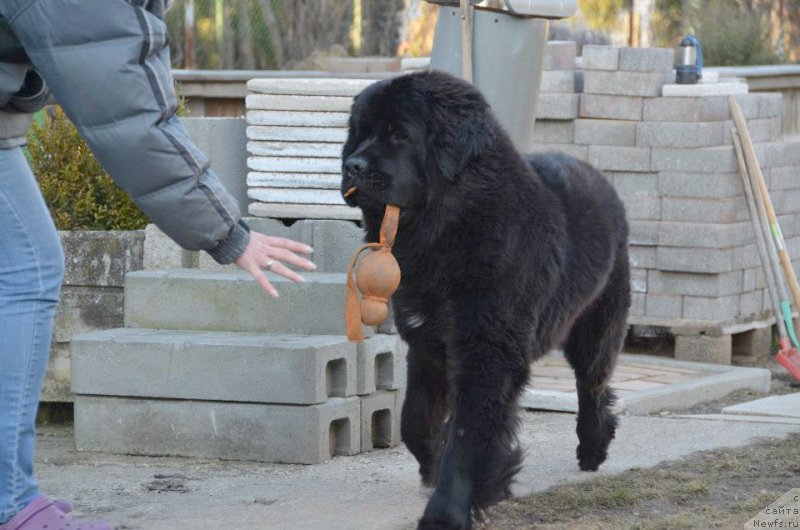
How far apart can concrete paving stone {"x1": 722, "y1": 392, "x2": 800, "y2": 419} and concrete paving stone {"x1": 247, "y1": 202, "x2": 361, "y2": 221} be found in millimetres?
2043

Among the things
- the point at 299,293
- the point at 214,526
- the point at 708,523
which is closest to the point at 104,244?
the point at 299,293

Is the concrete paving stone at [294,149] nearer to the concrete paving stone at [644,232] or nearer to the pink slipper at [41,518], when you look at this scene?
the pink slipper at [41,518]

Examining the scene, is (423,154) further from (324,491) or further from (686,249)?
(686,249)

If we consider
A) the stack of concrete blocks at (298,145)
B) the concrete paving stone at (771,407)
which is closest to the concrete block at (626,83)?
the concrete paving stone at (771,407)

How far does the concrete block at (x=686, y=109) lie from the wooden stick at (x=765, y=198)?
95 millimetres

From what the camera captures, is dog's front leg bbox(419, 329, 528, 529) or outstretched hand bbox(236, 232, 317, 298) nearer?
outstretched hand bbox(236, 232, 317, 298)

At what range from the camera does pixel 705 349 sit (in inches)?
288

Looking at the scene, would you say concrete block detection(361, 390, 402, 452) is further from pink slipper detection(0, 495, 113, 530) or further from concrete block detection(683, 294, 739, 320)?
concrete block detection(683, 294, 739, 320)

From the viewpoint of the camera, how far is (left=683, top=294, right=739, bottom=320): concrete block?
732 cm

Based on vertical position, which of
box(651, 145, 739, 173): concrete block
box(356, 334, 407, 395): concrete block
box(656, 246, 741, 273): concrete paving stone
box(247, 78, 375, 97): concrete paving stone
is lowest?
box(356, 334, 407, 395): concrete block

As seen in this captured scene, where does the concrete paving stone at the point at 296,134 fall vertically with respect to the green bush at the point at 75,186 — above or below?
above

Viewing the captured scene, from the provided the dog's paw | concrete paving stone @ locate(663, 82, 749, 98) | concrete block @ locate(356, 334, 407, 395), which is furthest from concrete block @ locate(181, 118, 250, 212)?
concrete paving stone @ locate(663, 82, 749, 98)

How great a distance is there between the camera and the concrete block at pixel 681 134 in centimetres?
728

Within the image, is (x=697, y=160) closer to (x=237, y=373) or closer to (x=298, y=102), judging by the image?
(x=298, y=102)
